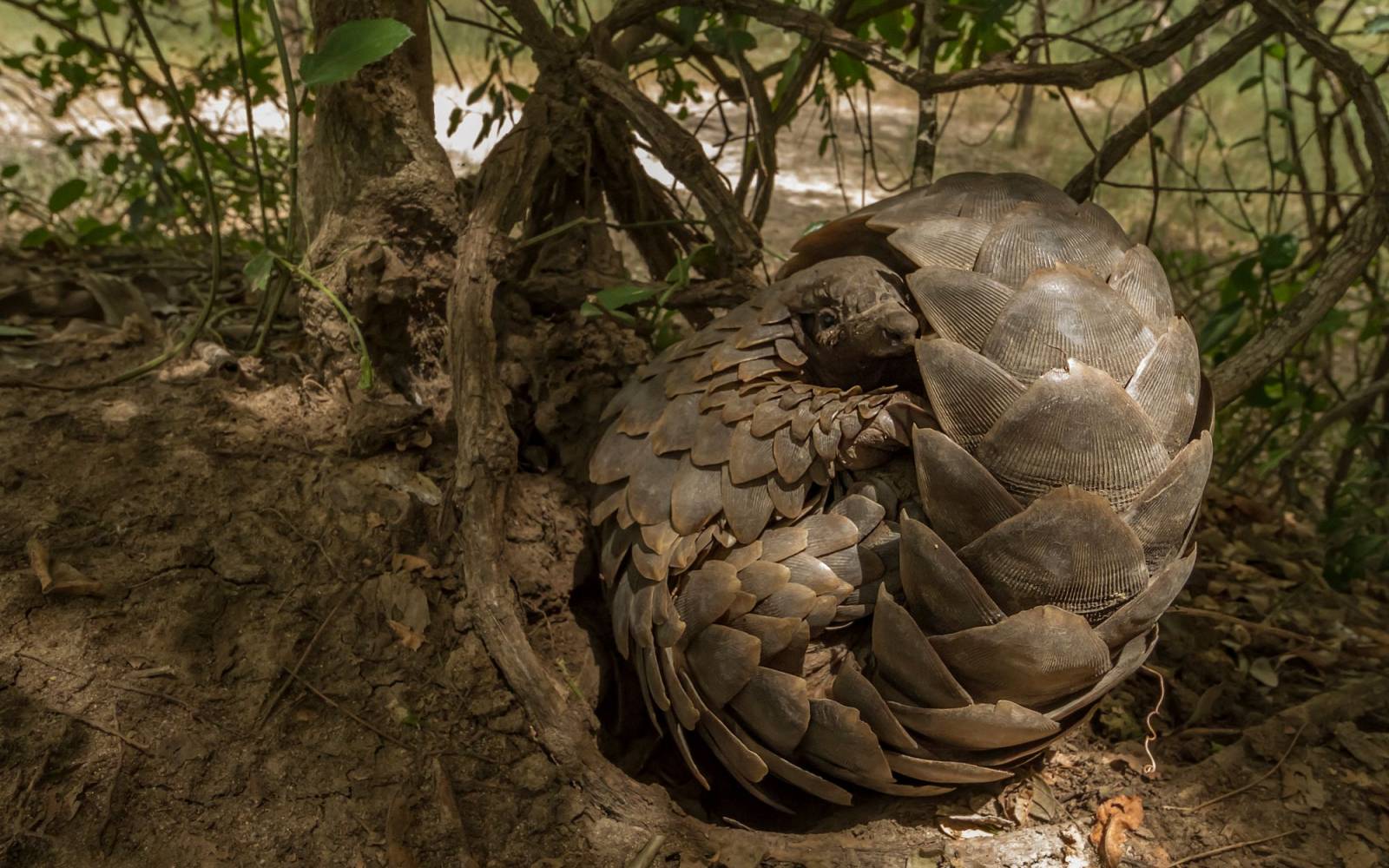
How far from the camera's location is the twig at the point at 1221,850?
1.73 m

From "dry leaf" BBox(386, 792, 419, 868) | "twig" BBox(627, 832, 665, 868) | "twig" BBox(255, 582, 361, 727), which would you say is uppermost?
"twig" BBox(255, 582, 361, 727)

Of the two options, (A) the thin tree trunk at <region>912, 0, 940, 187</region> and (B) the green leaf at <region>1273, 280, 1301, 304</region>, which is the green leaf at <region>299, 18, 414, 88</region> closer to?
(A) the thin tree trunk at <region>912, 0, 940, 187</region>

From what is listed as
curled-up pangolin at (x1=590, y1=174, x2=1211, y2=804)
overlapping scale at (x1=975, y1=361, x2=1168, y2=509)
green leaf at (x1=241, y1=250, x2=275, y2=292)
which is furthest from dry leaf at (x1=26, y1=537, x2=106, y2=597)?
overlapping scale at (x1=975, y1=361, x2=1168, y2=509)

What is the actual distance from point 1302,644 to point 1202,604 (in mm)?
238

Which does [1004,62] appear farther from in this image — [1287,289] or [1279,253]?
Result: [1287,289]

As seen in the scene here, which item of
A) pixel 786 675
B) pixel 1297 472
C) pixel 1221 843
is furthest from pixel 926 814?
pixel 1297 472

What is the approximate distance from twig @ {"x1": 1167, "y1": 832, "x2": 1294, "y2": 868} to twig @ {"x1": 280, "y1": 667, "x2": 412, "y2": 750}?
4.68 feet

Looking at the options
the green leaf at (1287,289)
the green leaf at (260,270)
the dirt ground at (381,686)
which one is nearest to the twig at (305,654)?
the dirt ground at (381,686)

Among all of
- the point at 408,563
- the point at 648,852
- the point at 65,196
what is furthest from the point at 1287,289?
the point at 65,196

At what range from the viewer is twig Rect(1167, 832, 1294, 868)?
5.66ft

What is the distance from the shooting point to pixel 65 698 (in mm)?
1677

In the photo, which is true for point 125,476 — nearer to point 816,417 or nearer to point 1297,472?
point 816,417

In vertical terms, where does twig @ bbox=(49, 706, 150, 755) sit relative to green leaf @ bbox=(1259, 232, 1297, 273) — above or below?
below

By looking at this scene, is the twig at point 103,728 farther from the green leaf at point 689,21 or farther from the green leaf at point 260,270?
the green leaf at point 689,21
